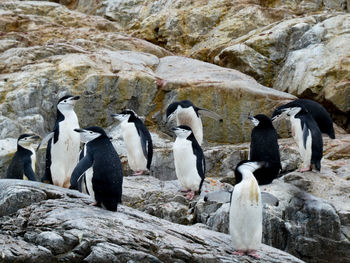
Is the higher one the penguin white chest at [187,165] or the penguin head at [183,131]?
the penguin head at [183,131]

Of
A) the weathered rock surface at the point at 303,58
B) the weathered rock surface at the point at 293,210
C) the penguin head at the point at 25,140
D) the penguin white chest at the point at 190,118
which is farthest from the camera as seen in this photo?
the weathered rock surface at the point at 303,58

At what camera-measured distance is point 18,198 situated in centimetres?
626

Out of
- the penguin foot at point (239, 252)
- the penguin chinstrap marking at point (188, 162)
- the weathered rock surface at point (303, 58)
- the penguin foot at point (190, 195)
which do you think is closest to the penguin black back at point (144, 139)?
the penguin chinstrap marking at point (188, 162)

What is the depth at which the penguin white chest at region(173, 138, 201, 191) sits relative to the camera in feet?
28.9

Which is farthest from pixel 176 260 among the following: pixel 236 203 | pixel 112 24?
pixel 112 24

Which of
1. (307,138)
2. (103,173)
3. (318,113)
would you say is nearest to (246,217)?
(103,173)

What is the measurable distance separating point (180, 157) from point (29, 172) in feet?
7.64

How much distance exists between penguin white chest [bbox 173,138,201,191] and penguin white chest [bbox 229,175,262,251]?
2.57m

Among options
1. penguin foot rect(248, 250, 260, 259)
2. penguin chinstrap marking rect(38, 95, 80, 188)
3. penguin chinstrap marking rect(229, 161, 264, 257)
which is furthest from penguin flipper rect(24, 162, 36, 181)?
penguin foot rect(248, 250, 260, 259)

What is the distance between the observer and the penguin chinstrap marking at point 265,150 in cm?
873

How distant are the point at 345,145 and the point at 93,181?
235 inches

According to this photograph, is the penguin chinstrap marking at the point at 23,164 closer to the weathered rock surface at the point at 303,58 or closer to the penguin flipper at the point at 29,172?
the penguin flipper at the point at 29,172

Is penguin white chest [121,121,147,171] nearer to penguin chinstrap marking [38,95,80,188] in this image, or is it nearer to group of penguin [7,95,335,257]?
group of penguin [7,95,335,257]

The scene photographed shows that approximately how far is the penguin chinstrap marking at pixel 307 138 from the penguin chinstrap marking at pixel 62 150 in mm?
3480
